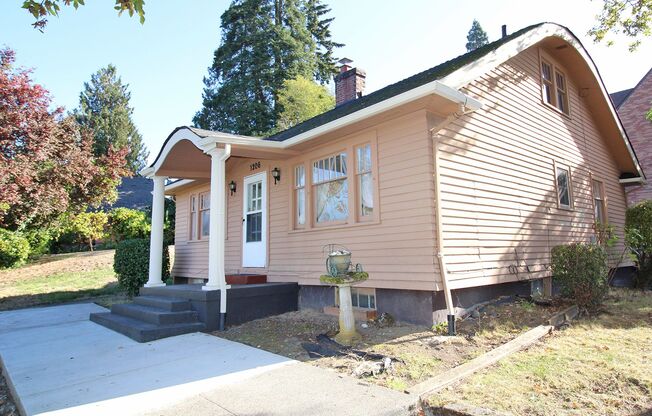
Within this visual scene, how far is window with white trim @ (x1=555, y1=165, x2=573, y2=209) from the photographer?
9095mm

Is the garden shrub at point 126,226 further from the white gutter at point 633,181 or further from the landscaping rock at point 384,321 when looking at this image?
the white gutter at point 633,181

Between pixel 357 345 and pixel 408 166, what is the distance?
8.59 feet

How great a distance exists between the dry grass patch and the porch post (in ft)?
13.5

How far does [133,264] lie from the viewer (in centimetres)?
1065

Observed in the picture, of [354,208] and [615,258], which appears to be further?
[615,258]

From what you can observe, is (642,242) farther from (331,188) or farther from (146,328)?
(146,328)

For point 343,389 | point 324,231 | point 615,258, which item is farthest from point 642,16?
point 343,389

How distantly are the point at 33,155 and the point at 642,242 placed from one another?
53.7ft

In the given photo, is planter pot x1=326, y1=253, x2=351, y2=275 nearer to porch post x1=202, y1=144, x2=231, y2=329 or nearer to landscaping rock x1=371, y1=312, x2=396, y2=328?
landscaping rock x1=371, y1=312, x2=396, y2=328

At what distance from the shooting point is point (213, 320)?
6465mm

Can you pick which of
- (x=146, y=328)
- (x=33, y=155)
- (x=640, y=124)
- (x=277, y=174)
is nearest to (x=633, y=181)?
(x=640, y=124)

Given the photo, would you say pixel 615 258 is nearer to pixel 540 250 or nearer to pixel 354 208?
pixel 540 250

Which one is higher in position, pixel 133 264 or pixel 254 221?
pixel 254 221

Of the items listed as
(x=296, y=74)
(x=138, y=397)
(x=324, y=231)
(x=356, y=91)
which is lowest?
(x=138, y=397)
